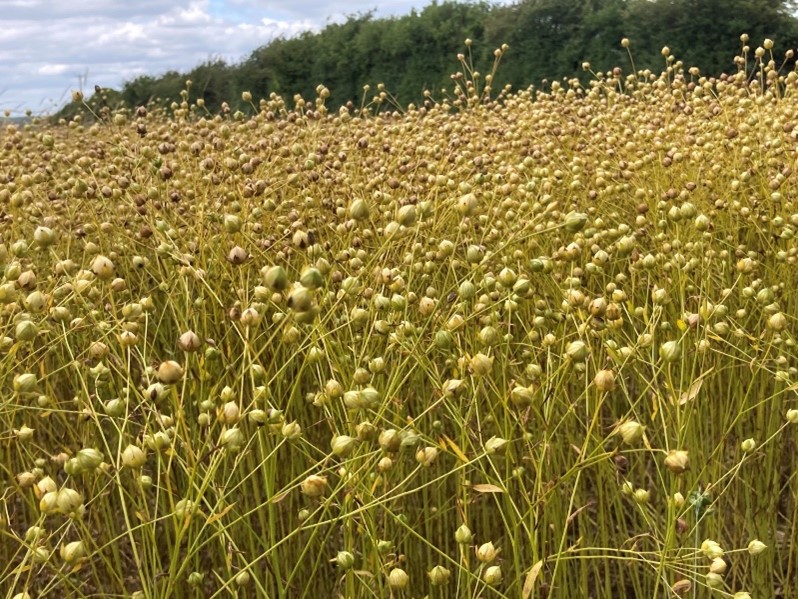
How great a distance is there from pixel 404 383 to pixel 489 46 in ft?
35.5

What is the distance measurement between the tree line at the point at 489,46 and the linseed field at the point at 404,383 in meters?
4.75

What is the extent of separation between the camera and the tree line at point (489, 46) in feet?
33.1

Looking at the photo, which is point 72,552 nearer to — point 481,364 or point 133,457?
point 133,457

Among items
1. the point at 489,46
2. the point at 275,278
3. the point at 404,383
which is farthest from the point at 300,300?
the point at 489,46

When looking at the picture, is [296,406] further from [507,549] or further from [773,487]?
[773,487]

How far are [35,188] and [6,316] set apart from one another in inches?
49.9

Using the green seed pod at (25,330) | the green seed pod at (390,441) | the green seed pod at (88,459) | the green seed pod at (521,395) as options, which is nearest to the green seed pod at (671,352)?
the green seed pod at (521,395)

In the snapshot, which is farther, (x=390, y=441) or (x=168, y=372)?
(x=390, y=441)

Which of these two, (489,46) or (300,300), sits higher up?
(489,46)

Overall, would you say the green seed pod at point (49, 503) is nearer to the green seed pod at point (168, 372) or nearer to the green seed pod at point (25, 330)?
the green seed pod at point (168, 372)

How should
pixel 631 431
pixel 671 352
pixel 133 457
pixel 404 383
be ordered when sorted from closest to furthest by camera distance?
pixel 133 457 → pixel 631 431 → pixel 671 352 → pixel 404 383

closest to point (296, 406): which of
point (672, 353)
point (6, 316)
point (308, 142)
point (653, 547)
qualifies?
point (6, 316)

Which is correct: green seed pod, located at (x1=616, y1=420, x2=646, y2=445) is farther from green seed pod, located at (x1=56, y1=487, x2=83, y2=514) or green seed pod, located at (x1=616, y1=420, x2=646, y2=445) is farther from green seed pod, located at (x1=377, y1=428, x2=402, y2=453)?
green seed pod, located at (x1=56, y1=487, x2=83, y2=514)

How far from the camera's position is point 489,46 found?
12.3 m
